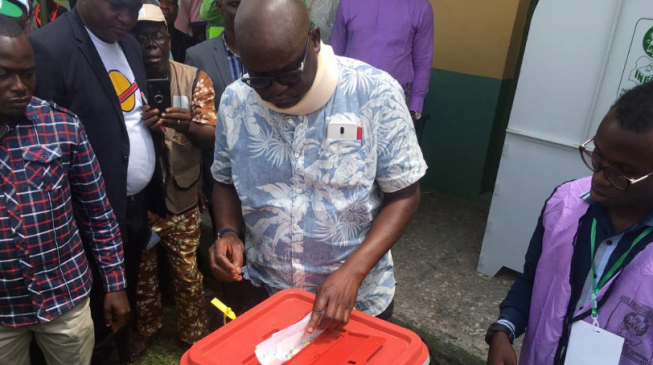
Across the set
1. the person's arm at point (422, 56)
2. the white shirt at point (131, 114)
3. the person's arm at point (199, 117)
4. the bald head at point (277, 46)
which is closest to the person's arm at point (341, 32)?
the person's arm at point (422, 56)

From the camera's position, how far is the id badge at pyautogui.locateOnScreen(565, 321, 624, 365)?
4.55ft

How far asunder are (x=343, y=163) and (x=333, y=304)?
0.42m

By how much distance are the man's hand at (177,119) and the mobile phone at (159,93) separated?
2.2 inches

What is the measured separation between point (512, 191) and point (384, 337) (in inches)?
102

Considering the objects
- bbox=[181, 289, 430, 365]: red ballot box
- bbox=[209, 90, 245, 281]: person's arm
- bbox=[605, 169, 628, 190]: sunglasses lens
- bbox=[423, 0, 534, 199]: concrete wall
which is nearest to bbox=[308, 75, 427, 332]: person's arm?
bbox=[181, 289, 430, 365]: red ballot box

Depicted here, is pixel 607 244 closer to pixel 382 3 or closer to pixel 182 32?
pixel 382 3

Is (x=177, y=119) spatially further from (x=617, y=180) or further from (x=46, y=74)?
(x=617, y=180)

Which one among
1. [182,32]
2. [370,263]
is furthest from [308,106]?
[182,32]

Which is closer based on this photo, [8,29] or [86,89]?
[8,29]

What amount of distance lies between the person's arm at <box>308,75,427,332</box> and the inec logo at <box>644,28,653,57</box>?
2085mm

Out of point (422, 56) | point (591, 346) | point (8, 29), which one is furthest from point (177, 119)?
point (422, 56)

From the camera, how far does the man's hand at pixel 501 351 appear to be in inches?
62.5

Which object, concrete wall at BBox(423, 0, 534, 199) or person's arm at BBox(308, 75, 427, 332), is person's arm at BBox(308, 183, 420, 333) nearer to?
person's arm at BBox(308, 75, 427, 332)

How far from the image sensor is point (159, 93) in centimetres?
252
